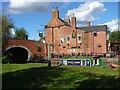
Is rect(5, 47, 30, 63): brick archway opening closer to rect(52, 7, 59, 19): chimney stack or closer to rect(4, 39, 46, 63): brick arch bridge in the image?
rect(4, 39, 46, 63): brick arch bridge

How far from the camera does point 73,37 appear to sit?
68.2m

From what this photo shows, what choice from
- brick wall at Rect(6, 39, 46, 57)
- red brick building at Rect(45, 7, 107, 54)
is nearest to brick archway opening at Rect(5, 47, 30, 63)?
brick wall at Rect(6, 39, 46, 57)

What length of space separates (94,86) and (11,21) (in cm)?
4683

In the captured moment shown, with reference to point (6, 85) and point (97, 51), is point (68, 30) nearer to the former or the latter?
point (97, 51)

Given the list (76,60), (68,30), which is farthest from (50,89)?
(68,30)

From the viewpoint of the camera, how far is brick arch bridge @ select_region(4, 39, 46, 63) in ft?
195

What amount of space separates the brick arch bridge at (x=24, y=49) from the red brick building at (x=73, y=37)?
5.73 meters

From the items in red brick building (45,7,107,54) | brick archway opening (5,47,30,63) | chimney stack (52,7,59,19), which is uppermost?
chimney stack (52,7,59,19)

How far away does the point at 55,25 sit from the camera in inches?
2800

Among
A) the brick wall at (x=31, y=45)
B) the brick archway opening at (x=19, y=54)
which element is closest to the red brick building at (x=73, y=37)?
the brick wall at (x=31, y=45)

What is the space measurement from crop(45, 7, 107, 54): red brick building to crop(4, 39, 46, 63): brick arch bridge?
5.73m

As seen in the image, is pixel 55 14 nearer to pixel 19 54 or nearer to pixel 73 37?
pixel 73 37

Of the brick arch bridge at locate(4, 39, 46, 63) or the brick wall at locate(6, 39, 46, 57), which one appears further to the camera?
the brick arch bridge at locate(4, 39, 46, 63)

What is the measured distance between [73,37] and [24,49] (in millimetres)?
12241
